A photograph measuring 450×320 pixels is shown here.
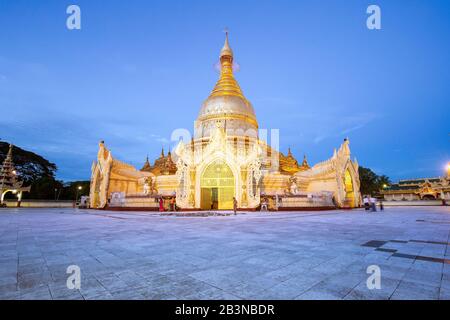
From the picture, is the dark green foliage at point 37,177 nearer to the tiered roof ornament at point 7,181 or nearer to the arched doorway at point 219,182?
the tiered roof ornament at point 7,181

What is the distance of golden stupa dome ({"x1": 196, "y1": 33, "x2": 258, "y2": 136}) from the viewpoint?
119ft

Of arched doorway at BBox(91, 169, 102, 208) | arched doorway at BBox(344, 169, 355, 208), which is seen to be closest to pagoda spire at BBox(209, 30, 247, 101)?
arched doorway at BBox(344, 169, 355, 208)

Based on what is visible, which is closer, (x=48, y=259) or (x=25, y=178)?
(x=48, y=259)

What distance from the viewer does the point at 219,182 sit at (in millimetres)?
24016

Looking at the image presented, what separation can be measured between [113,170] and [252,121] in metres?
21.9

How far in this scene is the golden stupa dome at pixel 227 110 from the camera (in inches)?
1427

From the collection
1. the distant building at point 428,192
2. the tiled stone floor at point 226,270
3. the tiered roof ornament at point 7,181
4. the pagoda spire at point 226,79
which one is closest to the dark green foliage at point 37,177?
the tiered roof ornament at point 7,181

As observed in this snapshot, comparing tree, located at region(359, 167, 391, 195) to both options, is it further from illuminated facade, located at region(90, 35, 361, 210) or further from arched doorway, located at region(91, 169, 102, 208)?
arched doorway, located at region(91, 169, 102, 208)

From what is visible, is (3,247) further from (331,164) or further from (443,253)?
(331,164)

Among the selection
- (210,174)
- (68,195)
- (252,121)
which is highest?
(252,121)

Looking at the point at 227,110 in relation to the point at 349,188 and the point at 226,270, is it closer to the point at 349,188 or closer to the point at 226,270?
the point at 349,188

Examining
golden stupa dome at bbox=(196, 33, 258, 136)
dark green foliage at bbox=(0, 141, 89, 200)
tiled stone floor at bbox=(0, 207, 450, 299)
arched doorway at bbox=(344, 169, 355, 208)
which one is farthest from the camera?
dark green foliage at bbox=(0, 141, 89, 200)
